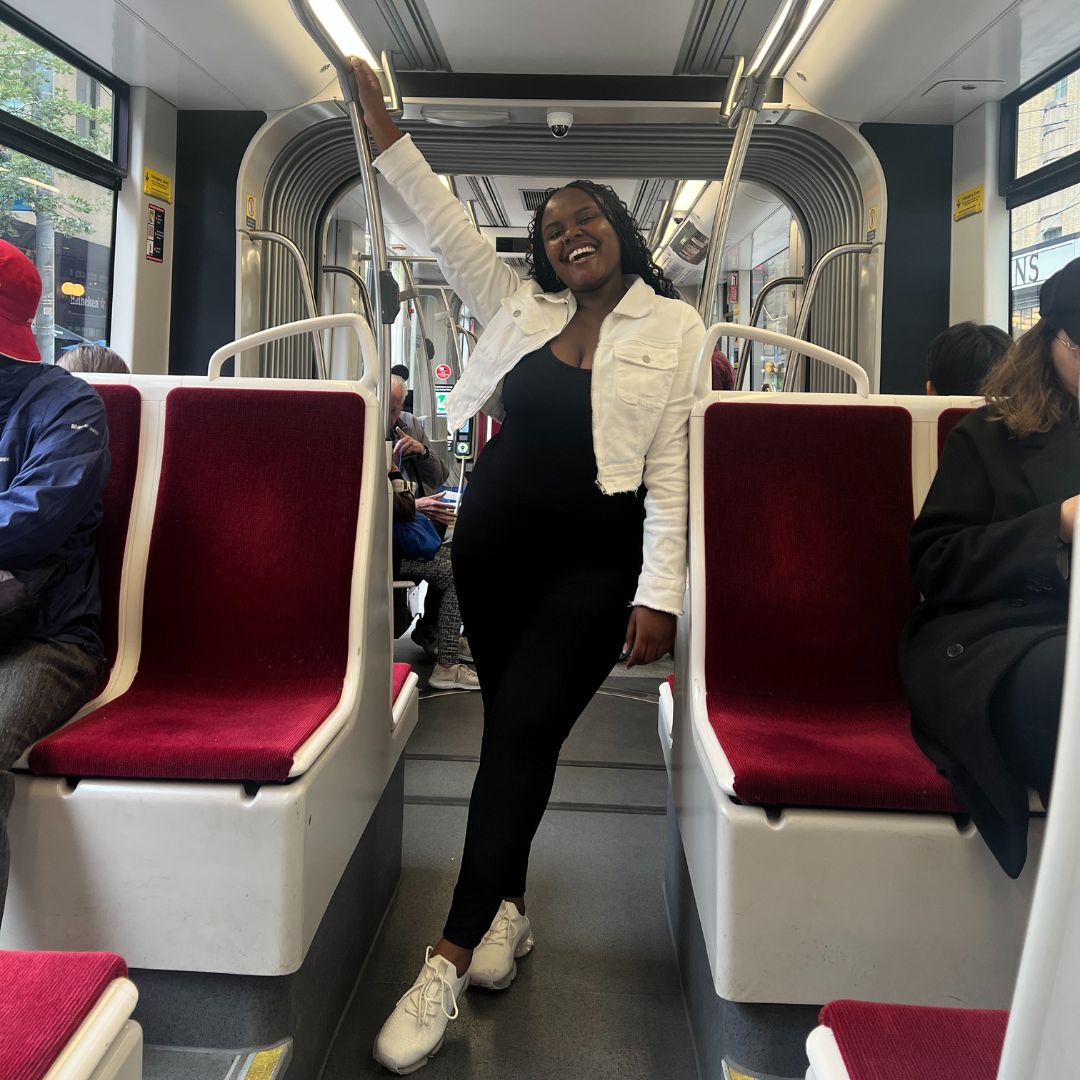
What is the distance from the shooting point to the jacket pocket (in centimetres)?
164

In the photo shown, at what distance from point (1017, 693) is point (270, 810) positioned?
110cm

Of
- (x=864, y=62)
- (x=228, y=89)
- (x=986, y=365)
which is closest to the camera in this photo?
(x=986, y=365)

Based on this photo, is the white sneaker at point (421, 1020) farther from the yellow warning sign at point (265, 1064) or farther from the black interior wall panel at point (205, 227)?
the black interior wall panel at point (205, 227)

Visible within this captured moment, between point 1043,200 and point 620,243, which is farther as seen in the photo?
point 1043,200

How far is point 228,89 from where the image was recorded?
4.27 m

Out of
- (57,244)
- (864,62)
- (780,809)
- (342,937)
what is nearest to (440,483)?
(57,244)

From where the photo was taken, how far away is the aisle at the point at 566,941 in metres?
1.57

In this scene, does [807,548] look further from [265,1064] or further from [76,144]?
[76,144]

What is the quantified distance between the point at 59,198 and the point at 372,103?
2.89 meters

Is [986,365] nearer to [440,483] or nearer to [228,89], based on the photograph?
[440,483]

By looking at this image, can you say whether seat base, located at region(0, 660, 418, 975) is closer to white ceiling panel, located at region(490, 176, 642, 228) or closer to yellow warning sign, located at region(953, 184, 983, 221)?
yellow warning sign, located at region(953, 184, 983, 221)

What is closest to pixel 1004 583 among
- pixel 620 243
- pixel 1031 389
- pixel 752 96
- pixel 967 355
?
pixel 1031 389

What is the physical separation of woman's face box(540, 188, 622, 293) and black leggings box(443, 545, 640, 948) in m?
0.55

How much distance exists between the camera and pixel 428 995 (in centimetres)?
152
